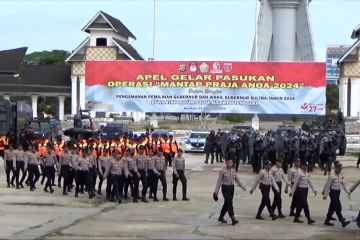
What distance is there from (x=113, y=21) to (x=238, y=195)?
6304 cm

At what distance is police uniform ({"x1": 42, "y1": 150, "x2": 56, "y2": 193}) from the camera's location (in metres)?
30.0

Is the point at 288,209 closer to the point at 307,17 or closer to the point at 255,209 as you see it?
the point at 255,209

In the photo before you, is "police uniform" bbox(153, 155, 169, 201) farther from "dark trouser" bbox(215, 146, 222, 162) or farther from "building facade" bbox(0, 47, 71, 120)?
"building facade" bbox(0, 47, 71, 120)

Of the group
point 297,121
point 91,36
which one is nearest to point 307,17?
point 297,121

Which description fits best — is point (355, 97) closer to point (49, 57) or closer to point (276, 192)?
point (49, 57)

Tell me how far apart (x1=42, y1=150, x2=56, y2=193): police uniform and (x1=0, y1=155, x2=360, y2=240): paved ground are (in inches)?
15.9

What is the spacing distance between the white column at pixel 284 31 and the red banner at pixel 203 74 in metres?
40.4

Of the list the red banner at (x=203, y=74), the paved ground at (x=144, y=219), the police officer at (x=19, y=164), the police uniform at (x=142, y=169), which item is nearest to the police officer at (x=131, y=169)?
the police uniform at (x=142, y=169)

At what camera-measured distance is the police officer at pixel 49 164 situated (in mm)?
30031

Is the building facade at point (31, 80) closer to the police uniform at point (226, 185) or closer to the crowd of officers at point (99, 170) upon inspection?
the crowd of officers at point (99, 170)

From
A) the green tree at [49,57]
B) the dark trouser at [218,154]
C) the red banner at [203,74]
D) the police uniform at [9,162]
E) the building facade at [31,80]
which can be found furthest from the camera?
the green tree at [49,57]

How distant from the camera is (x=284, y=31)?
102688mm

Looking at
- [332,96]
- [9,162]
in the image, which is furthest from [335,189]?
[332,96]

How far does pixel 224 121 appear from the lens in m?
89.4
